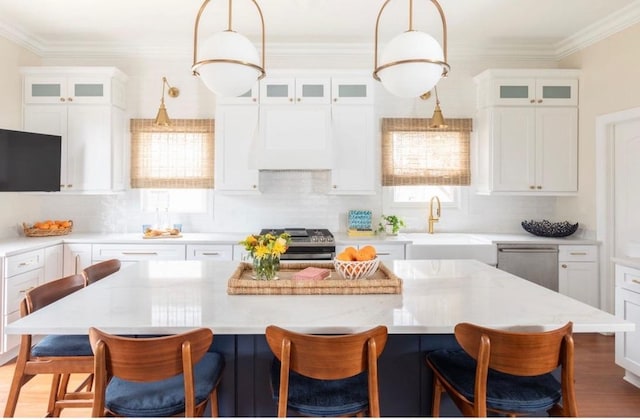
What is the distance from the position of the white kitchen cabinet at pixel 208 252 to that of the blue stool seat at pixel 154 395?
226 cm

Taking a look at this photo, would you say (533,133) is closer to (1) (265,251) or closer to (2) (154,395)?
(1) (265,251)

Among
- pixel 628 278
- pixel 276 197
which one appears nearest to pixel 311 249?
pixel 276 197

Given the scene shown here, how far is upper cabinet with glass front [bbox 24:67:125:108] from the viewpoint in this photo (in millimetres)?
4070

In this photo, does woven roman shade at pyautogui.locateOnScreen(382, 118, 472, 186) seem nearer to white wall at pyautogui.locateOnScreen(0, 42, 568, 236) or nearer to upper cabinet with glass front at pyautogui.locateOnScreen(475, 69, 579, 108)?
white wall at pyautogui.locateOnScreen(0, 42, 568, 236)

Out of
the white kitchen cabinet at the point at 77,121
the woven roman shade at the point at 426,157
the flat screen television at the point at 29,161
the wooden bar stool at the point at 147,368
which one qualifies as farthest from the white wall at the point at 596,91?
the flat screen television at the point at 29,161

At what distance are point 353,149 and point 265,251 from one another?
2407 mm

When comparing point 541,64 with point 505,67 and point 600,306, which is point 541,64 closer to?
point 505,67

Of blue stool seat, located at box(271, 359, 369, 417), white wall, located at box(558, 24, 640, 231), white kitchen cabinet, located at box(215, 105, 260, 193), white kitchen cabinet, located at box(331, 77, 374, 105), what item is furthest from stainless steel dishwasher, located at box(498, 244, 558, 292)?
blue stool seat, located at box(271, 359, 369, 417)

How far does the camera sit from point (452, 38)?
4.29 metres

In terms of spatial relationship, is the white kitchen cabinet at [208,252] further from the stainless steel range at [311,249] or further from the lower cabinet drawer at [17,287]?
the lower cabinet drawer at [17,287]

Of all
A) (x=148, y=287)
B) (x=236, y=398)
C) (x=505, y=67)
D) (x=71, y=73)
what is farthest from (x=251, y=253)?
(x=505, y=67)

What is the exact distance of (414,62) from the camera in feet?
5.81

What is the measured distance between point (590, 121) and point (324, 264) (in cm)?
332

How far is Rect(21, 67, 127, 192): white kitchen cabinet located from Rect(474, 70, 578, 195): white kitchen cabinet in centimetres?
394
